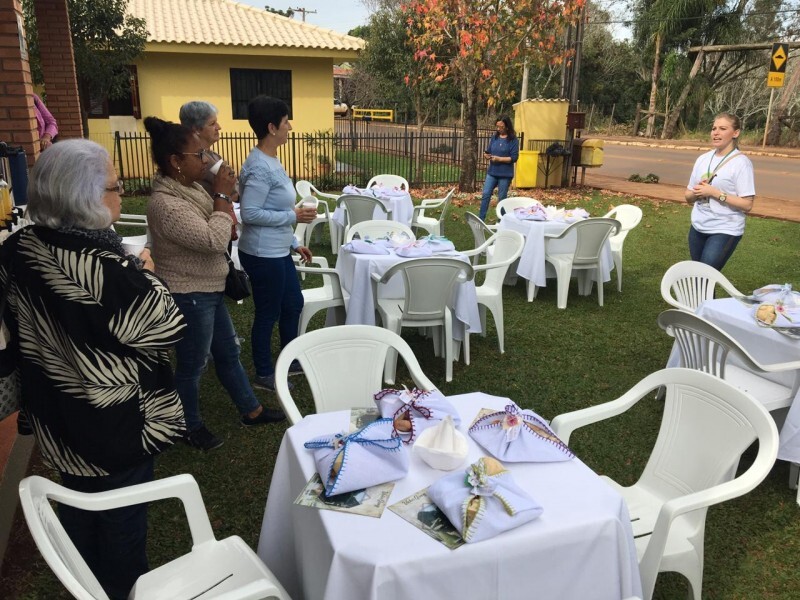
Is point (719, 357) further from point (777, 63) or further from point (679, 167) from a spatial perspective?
point (777, 63)

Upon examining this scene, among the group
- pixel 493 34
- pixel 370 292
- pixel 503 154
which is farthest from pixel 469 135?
pixel 370 292

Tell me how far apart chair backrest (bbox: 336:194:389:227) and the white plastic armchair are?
2528 mm

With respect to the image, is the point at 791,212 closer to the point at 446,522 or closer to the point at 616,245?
the point at 616,245

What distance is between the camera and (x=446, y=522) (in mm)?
1691

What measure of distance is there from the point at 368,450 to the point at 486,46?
11.4 m

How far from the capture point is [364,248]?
190 inches

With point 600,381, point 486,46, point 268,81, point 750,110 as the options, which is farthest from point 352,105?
point 600,381

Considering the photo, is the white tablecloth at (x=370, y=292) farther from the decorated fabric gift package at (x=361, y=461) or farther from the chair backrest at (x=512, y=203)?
the chair backrest at (x=512, y=203)

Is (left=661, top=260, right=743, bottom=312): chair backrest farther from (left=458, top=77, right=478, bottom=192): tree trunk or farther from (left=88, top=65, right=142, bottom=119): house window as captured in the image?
(left=88, top=65, right=142, bottom=119): house window

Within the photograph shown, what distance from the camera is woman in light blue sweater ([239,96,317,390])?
352 cm

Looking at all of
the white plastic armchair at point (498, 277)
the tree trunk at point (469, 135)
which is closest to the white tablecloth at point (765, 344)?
the white plastic armchair at point (498, 277)

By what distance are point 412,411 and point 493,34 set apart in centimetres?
1112

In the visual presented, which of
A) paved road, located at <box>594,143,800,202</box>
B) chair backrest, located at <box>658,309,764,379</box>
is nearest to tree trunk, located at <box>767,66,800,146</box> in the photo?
paved road, located at <box>594,143,800,202</box>

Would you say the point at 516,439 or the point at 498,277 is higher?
the point at 516,439
